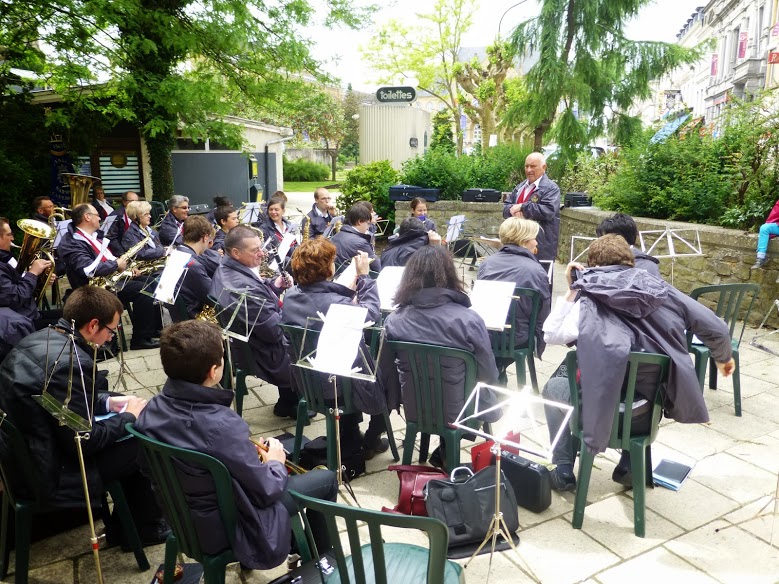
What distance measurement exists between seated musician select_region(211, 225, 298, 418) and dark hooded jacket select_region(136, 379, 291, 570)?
172 centimetres

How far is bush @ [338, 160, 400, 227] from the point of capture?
11891mm

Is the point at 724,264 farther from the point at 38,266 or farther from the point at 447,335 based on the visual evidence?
the point at 38,266

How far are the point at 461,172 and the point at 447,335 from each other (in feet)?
28.6

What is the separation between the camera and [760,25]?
37.0m

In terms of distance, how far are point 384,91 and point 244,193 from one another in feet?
19.4

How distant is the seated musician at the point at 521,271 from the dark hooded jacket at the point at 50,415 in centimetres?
282

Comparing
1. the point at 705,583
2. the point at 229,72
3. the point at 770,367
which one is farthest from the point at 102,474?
the point at 229,72

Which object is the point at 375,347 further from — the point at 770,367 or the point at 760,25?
the point at 760,25

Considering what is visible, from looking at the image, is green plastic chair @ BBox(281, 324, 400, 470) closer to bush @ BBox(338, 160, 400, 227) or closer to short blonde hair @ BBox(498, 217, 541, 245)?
short blonde hair @ BBox(498, 217, 541, 245)

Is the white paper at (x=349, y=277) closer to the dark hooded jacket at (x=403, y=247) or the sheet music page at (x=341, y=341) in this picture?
the sheet music page at (x=341, y=341)

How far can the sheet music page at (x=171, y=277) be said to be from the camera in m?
4.43

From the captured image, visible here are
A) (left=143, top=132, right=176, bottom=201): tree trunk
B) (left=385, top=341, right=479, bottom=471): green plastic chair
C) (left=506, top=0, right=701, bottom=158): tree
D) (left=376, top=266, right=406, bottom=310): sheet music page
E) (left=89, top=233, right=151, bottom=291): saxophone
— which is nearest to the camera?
(left=385, top=341, right=479, bottom=471): green plastic chair

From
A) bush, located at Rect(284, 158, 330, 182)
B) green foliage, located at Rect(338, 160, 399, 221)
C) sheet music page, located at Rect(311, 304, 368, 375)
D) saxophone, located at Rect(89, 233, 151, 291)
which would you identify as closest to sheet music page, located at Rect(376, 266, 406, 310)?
sheet music page, located at Rect(311, 304, 368, 375)

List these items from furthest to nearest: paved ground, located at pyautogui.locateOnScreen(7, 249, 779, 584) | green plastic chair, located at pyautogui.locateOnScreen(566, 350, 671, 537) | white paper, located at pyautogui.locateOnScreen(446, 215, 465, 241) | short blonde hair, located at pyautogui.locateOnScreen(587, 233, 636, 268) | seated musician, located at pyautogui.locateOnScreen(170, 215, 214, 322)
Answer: white paper, located at pyautogui.locateOnScreen(446, 215, 465, 241) < seated musician, located at pyautogui.locateOnScreen(170, 215, 214, 322) < short blonde hair, located at pyautogui.locateOnScreen(587, 233, 636, 268) < green plastic chair, located at pyautogui.locateOnScreen(566, 350, 671, 537) < paved ground, located at pyautogui.locateOnScreen(7, 249, 779, 584)
